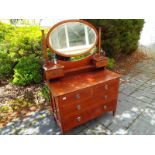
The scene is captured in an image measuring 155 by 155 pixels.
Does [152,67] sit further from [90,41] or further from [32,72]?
[32,72]

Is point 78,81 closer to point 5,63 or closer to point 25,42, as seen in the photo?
point 25,42

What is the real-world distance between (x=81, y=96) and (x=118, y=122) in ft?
3.24

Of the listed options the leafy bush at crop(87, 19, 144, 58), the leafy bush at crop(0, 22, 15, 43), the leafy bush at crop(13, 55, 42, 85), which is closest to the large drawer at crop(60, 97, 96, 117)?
the leafy bush at crop(13, 55, 42, 85)

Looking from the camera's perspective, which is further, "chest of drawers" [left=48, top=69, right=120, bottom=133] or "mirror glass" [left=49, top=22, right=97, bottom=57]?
"mirror glass" [left=49, top=22, right=97, bottom=57]

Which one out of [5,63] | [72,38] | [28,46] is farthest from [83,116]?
[5,63]

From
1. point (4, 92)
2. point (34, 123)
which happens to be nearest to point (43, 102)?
point (34, 123)

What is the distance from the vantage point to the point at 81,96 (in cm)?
208

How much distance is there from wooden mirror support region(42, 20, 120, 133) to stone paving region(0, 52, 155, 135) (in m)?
0.24

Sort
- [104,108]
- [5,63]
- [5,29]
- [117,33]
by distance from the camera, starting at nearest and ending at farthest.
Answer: [104,108] → [5,63] → [5,29] → [117,33]

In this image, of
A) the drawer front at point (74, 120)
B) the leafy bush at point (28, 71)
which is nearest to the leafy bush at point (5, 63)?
the leafy bush at point (28, 71)

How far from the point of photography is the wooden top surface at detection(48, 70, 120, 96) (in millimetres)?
2004

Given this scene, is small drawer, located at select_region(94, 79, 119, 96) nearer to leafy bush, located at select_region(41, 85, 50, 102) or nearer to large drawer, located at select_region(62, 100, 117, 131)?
large drawer, located at select_region(62, 100, 117, 131)

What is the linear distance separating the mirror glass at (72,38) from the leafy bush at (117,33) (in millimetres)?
1694

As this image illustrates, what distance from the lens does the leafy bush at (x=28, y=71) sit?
366cm
